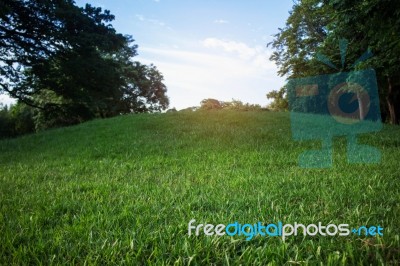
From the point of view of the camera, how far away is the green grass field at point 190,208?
2.52 metres

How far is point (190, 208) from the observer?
372cm

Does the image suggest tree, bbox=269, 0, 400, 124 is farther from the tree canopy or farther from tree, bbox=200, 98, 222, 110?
the tree canopy

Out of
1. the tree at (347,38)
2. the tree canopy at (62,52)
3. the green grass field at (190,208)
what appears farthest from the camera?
the tree canopy at (62,52)

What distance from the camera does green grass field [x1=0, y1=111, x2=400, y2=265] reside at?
8.28 feet

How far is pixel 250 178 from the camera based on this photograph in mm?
5250

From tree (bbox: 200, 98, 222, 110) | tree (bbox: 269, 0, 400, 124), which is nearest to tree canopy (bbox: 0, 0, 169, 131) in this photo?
tree (bbox: 200, 98, 222, 110)

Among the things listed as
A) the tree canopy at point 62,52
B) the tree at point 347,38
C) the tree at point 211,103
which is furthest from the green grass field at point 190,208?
the tree at point 211,103

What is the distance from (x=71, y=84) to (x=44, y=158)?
45.3 feet

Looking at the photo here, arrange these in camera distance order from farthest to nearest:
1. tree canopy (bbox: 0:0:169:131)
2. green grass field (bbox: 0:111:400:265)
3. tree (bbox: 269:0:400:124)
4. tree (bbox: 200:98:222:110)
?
tree (bbox: 200:98:222:110)
tree canopy (bbox: 0:0:169:131)
tree (bbox: 269:0:400:124)
green grass field (bbox: 0:111:400:265)

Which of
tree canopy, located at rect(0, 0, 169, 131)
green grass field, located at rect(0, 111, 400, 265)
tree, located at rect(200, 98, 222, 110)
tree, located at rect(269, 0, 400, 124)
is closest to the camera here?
green grass field, located at rect(0, 111, 400, 265)

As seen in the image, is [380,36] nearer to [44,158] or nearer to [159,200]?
[159,200]

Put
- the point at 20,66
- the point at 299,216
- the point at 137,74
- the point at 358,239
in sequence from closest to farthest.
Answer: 1. the point at 358,239
2. the point at 299,216
3. the point at 20,66
4. the point at 137,74

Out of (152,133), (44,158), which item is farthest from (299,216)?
(152,133)

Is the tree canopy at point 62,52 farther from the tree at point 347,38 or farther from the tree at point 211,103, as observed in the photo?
the tree at point 347,38
